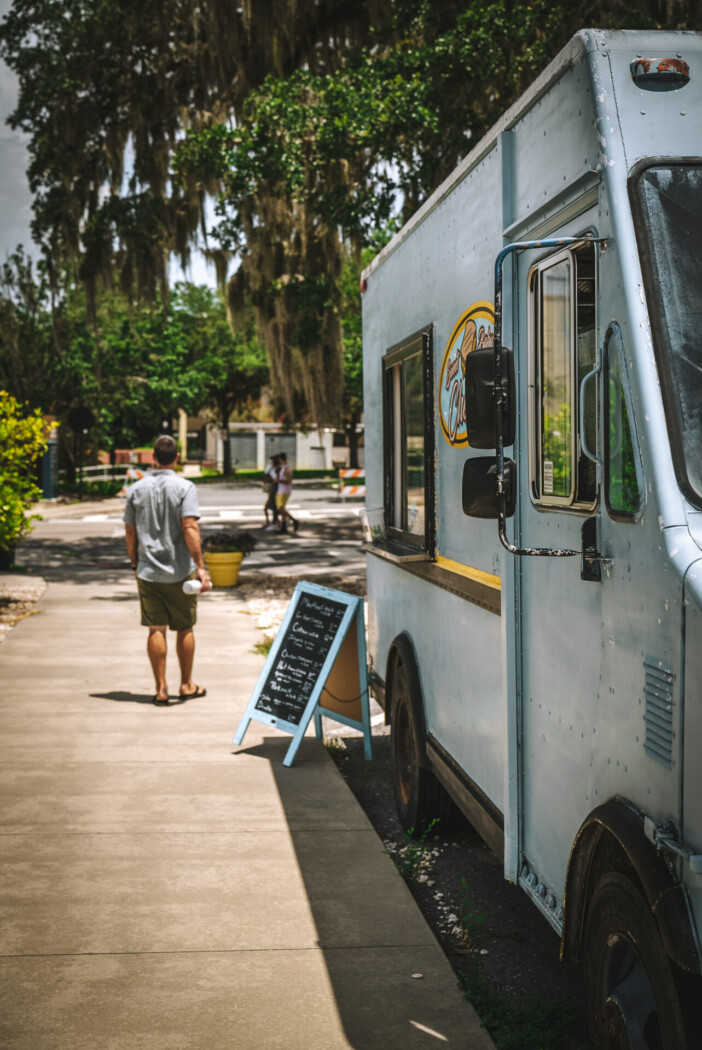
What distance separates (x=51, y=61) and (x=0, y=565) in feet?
24.7

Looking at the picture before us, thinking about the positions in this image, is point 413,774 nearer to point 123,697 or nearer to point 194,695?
point 194,695

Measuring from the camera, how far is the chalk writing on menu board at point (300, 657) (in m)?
6.67

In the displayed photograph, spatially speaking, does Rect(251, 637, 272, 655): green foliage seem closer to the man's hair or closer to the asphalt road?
the man's hair

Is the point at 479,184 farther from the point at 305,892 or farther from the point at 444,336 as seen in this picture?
the point at 305,892

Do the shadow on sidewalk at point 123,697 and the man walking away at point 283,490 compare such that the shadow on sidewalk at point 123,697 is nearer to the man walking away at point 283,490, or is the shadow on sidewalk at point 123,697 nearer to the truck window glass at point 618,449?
the truck window glass at point 618,449

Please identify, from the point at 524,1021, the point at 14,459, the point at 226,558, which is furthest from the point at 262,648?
the point at 524,1021

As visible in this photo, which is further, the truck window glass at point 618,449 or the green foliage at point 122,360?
the green foliage at point 122,360

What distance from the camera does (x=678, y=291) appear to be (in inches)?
100

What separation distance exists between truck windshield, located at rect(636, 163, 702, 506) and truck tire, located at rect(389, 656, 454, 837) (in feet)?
9.82

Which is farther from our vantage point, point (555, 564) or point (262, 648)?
point (262, 648)

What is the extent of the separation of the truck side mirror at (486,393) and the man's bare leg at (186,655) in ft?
16.5

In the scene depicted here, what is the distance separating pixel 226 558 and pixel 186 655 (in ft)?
21.5

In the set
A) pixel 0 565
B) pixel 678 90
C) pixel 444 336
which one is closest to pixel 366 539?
pixel 444 336

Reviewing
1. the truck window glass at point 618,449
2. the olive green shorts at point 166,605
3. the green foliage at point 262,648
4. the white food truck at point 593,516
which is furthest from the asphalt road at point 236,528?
the truck window glass at point 618,449
